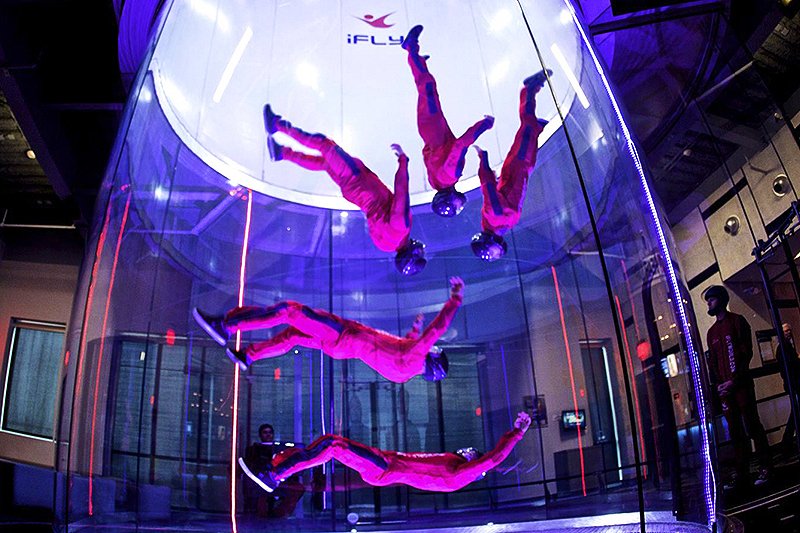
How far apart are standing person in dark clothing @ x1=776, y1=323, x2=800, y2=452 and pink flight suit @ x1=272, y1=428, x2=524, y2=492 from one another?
196 centimetres

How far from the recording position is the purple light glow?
212 centimetres

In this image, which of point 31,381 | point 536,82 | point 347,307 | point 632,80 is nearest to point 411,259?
point 347,307

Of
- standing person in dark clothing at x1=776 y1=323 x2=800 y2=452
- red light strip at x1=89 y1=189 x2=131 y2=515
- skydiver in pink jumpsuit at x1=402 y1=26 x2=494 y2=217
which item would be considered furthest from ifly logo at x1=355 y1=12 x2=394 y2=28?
standing person in dark clothing at x1=776 y1=323 x2=800 y2=452

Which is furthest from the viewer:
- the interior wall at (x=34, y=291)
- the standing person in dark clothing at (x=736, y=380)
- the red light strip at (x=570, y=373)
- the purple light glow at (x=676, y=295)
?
the interior wall at (x=34, y=291)

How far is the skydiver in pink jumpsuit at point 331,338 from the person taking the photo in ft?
5.93

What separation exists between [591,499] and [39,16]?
13.2ft

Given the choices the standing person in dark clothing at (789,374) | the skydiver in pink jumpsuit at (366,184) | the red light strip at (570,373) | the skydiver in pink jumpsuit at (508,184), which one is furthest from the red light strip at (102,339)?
the standing person in dark clothing at (789,374)

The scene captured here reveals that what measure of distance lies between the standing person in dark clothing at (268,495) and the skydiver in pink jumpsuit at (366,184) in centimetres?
77

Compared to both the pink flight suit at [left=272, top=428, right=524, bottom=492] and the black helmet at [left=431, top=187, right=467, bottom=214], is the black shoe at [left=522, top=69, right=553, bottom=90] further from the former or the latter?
the pink flight suit at [left=272, top=428, right=524, bottom=492]

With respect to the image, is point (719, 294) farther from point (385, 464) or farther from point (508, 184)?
point (385, 464)

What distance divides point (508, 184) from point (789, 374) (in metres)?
2.03

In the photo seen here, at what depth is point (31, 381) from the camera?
5590 millimetres

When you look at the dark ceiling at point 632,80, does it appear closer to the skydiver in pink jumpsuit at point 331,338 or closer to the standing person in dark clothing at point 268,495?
the skydiver in pink jumpsuit at point 331,338

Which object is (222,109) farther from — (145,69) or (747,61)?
Answer: (747,61)
